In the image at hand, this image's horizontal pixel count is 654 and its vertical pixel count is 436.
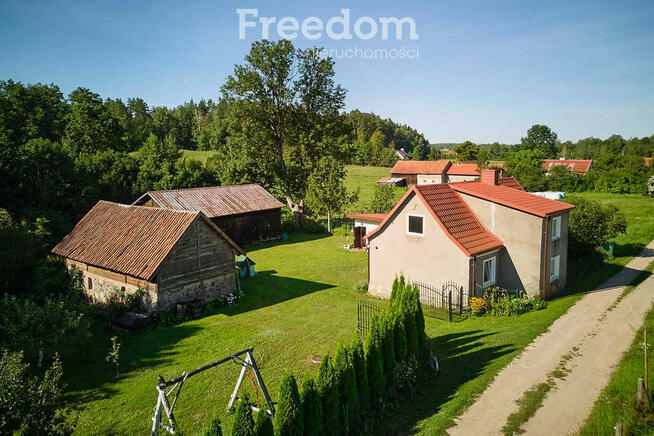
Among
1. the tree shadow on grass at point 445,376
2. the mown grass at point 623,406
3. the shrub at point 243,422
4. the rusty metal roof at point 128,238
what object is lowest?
the tree shadow on grass at point 445,376

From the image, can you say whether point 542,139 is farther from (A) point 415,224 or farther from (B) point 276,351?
(B) point 276,351

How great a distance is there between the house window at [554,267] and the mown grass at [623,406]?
761 cm

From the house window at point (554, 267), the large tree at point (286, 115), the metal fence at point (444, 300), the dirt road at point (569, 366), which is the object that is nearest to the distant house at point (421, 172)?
the large tree at point (286, 115)

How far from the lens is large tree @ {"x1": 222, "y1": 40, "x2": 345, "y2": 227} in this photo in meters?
42.3

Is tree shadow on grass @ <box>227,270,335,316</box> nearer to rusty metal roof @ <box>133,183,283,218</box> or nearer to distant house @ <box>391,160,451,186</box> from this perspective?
rusty metal roof @ <box>133,183,283,218</box>

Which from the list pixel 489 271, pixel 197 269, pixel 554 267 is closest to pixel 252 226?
pixel 197 269

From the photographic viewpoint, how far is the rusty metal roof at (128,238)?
19328 millimetres

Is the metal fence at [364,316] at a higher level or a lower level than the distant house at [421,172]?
lower

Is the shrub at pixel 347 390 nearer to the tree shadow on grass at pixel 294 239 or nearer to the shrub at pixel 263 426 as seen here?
the shrub at pixel 263 426

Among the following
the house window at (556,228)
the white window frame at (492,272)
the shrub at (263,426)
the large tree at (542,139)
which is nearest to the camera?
the shrub at (263,426)

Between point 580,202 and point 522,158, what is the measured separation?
220 ft

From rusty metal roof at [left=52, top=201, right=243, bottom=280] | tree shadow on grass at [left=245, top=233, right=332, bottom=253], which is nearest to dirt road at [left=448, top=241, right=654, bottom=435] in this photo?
rusty metal roof at [left=52, top=201, right=243, bottom=280]

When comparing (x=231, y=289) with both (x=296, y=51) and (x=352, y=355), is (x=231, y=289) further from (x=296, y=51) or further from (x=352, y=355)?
(x=296, y=51)

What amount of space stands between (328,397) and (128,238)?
634 inches
